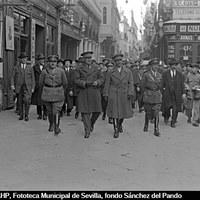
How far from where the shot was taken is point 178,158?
6797 mm

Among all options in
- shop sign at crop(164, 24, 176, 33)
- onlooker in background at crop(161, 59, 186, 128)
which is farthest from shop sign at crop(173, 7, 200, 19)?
onlooker in background at crop(161, 59, 186, 128)

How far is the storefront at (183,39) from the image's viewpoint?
2839 cm

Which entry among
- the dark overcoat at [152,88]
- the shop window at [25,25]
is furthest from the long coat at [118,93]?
the shop window at [25,25]

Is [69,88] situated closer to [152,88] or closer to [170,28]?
[152,88]

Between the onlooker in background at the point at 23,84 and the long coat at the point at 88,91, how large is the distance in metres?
2.33

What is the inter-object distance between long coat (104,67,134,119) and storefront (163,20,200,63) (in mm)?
20654

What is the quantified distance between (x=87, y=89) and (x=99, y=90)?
32 centimetres

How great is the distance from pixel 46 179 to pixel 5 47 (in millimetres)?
7644

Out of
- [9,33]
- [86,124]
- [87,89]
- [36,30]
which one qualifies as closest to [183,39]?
[36,30]

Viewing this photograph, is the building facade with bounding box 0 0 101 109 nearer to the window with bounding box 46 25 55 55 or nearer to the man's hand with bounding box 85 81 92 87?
the window with bounding box 46 25 55 55

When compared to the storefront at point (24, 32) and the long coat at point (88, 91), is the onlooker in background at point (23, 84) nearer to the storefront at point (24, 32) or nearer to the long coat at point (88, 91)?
the storefront at point (24, 32)

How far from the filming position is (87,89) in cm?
852

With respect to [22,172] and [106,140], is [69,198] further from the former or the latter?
[106,140]

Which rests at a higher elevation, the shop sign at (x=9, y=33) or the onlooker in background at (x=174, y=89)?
the shop sign at (x=9, y=33)
